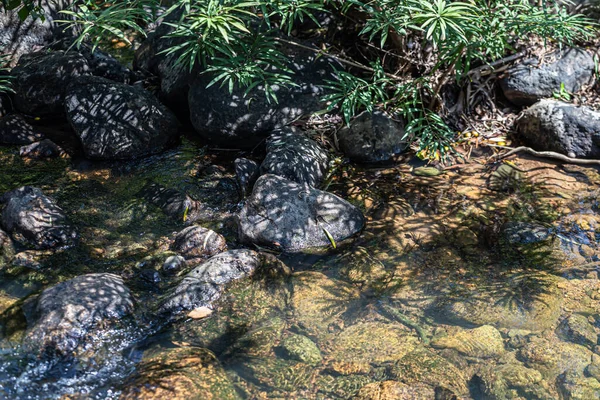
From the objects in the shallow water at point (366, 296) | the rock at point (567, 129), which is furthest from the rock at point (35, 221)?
the rock at point (567, 129)

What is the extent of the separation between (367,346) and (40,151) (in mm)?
3597

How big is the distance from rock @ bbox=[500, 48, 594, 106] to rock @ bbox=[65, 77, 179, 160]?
10.6 feet

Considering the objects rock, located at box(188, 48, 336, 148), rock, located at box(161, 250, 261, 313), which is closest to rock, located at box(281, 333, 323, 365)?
rock, located at box(161, 250, 261, 313)

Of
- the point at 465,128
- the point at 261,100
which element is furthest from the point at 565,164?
the point at 261,100

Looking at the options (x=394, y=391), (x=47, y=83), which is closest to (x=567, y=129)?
(x=394, y=391)

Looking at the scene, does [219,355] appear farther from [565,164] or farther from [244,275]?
[565,164]

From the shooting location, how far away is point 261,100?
17.7 feet

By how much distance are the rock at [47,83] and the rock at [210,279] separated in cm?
305

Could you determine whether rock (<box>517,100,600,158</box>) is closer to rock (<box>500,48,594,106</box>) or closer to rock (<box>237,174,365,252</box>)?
rock (<box>500,48,594,106</box>)

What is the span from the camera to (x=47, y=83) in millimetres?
6020

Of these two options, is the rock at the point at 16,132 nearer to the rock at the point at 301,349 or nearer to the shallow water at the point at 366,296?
the shallow water at the point at 366,296

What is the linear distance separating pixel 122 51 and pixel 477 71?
165 inches

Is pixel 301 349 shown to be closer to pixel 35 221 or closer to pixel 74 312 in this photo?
pixel 74 312

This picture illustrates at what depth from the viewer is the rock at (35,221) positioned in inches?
167
